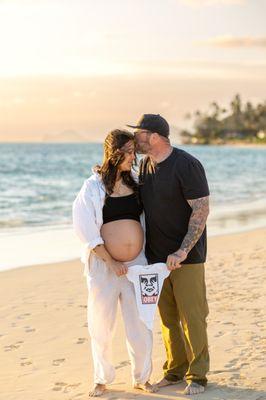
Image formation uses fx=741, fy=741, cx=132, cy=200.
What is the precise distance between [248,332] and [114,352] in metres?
1.24

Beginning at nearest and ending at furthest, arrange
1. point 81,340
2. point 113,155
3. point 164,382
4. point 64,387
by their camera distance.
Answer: point 113,155
point 164,382
point 64,387
point 81,340

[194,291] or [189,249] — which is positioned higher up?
[189,249]

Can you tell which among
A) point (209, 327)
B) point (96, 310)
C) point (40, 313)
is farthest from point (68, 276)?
point (96, 310)

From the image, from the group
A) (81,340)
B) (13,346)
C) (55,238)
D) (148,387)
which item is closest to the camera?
(148,387)

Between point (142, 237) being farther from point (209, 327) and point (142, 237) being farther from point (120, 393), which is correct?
point (209, 327)

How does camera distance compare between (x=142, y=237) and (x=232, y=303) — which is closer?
(x=142, y=237)

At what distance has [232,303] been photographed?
7871 mm

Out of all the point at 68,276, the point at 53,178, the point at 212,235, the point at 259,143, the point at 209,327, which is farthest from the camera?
the point at 259,143

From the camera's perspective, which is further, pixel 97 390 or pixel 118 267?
pixel 97 390

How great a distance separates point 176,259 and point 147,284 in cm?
26

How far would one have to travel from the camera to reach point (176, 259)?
4.91 meters

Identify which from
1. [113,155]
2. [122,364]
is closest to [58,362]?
[122,364]

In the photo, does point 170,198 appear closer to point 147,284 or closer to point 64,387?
point 147,284

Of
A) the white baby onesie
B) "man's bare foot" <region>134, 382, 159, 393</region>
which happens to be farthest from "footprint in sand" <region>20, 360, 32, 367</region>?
the white baby onesie
